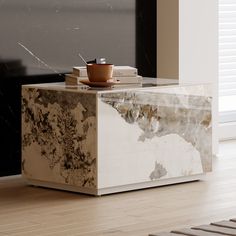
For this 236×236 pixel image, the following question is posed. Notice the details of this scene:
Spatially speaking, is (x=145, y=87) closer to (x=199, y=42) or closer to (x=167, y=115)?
(x=167, y=115)

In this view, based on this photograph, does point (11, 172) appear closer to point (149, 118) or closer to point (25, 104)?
point (25, 104)

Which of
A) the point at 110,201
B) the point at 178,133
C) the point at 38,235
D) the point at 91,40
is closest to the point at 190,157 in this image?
the point at 178,133

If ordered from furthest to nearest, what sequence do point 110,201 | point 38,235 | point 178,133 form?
point 178,133, point 110,201, point 38,235

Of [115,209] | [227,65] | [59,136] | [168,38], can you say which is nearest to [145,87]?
[59,136]

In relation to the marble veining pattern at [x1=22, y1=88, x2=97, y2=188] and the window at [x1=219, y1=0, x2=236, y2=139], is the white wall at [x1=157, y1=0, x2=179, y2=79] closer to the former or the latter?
the window at [x1=219, y1=0, x2=236, y2=139]

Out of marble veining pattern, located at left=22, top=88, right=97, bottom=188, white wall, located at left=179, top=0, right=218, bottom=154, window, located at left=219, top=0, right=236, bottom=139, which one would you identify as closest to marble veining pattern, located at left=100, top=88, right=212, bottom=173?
marble veining pattern, located at left=22, top=88, right=97, bottom=188

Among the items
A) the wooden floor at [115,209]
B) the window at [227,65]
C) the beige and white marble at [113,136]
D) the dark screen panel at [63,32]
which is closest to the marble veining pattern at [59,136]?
the beige and white marble at [113,136]

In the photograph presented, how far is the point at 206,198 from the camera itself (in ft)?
16.4

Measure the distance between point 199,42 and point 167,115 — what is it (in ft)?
3.70

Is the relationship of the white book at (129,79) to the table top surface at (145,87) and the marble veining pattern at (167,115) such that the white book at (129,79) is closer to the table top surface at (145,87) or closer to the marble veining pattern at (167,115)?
the table top surface at (145,87)

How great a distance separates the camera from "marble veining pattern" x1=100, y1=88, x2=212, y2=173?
5.09 meters

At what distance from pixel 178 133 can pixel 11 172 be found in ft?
3.43

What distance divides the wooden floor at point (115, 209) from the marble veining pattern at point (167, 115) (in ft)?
0.77

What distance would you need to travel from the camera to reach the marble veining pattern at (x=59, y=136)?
5.00 meters
